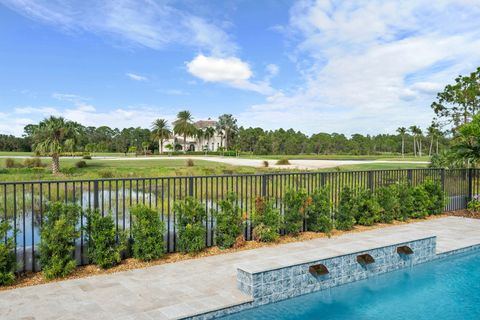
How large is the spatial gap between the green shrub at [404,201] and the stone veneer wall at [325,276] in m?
2.86

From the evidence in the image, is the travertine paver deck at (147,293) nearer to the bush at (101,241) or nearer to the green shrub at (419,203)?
the bush at (101,241)

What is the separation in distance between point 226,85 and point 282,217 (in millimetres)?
32582

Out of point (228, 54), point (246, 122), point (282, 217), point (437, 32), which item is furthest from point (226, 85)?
point (246, 122)

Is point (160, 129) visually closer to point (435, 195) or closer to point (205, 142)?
point (205, 142)

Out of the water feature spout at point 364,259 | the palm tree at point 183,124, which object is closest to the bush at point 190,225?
the water feature spout at point 364,259

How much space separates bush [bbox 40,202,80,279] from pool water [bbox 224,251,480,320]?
231 cm

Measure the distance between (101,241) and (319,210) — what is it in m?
4.25

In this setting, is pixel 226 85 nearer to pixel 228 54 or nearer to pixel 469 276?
pixel 228 54

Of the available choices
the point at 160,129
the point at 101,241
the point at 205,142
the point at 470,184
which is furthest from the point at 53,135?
the point at 205,142

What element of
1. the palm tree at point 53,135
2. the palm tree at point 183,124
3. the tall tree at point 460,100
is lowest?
the palm tree at point 53,135

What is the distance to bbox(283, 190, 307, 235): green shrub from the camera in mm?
7238

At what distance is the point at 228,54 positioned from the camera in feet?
64.8

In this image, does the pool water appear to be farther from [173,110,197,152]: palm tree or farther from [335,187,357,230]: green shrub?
[173,110,197,152]: palm tree

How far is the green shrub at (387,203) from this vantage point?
885cm
